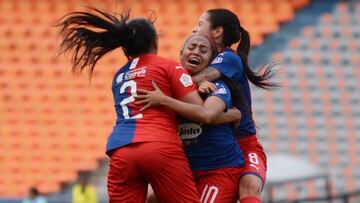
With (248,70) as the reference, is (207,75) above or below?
below

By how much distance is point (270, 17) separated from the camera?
621 inches

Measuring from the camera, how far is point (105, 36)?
528 centimetres

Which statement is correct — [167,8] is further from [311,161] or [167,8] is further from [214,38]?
[214,38]

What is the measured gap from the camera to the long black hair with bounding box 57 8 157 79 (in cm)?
519

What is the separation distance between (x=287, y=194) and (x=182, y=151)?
9.30m

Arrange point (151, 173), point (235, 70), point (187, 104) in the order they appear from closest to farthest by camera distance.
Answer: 1. point (151, 173)
2. point (187, 104)
3. point (235, 70)

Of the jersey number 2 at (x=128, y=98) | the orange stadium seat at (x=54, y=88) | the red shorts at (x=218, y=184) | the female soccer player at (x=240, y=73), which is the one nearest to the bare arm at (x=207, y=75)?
the female soccer player at (x=240, y=73)

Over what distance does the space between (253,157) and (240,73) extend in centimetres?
51

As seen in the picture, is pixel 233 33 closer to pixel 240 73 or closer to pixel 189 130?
pixel 240 73

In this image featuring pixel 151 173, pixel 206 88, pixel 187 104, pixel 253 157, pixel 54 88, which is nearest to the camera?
pixel 151 173

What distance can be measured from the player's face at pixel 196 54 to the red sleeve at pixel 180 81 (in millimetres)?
234

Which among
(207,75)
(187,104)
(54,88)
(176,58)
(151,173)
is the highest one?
(176,58)

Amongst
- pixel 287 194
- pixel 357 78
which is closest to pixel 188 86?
pixel 287 194

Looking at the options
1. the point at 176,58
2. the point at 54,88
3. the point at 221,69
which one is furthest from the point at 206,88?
the point at 54,88
